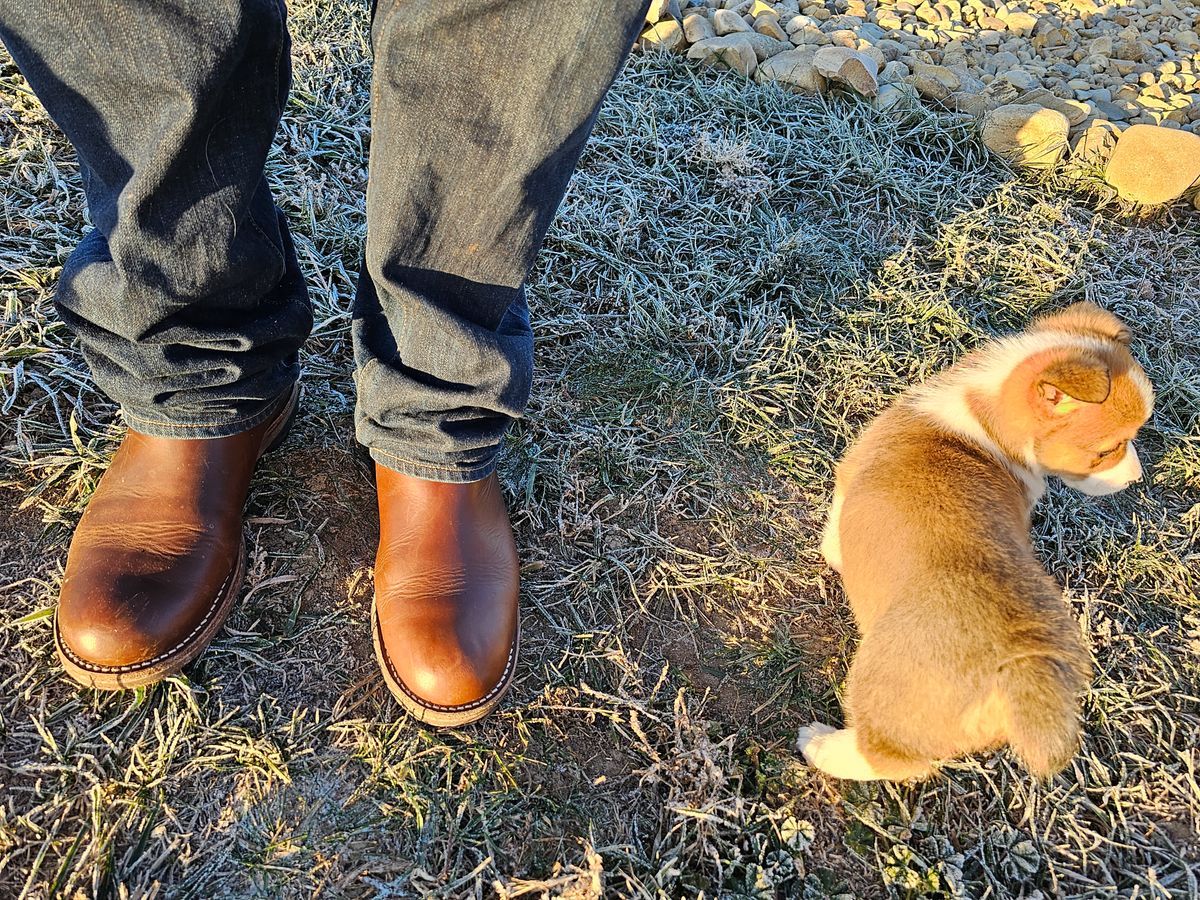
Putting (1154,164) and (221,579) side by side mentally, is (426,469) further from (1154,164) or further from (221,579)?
(1154,164)

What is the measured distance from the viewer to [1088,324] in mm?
2242

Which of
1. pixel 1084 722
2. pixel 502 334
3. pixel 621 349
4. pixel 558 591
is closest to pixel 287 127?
pixel 621 349

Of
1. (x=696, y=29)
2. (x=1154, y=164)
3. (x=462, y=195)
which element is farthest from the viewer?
(x=696, y=29)

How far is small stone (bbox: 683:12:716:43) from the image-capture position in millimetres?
3828

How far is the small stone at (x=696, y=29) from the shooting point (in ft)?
12.6

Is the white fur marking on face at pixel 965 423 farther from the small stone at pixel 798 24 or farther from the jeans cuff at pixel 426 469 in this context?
the small stone at pixel 798 24

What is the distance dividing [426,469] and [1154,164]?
11.1 ft

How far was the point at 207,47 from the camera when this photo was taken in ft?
4.38

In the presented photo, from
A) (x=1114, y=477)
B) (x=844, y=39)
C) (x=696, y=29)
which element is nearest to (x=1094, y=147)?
(x=844, y=39)

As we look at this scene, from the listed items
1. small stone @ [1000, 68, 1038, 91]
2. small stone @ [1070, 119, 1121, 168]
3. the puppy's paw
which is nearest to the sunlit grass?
the puppy's paw

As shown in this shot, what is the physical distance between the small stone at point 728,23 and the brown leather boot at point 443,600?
9.83 ft

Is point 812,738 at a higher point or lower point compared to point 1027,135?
lower

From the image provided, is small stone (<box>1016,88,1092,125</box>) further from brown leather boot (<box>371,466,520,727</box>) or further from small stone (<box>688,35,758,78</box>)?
brown leather boot (<box>371,466,520,727</box>)

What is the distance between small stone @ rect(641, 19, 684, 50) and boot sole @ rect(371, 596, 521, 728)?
3.01 meters
